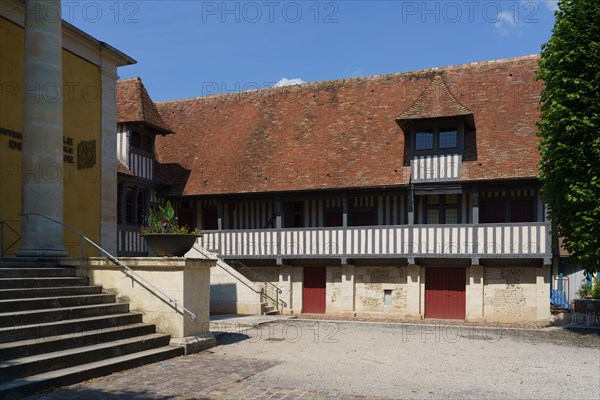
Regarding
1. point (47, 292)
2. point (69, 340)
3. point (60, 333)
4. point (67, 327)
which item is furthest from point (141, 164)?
point (69, 340)

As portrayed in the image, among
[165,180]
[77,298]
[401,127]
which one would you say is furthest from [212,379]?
[165,180]

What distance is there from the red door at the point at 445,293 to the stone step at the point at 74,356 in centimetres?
1153

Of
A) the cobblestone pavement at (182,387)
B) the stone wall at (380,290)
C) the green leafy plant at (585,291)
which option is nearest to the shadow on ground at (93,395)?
the cobblestone pavement at (182,387)

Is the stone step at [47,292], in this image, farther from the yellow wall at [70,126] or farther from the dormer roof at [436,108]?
the dormer roof at [436,108]

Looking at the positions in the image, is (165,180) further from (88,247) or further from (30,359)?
(30,359)

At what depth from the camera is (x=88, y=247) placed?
1427 centimetres

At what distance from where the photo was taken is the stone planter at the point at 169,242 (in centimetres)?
997

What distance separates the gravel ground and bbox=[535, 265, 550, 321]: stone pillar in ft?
8.83

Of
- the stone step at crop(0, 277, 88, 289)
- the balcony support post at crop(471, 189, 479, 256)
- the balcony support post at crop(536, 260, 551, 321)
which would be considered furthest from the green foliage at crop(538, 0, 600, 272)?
the stone step at crop(0, 277, 88, 289)

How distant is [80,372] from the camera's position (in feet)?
23.6

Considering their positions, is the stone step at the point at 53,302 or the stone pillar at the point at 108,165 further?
the stone pillar at the point at 108,165

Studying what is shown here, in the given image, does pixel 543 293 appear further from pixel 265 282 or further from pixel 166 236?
pixel 166 236

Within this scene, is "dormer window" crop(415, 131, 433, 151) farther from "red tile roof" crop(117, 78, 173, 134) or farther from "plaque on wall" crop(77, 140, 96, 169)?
"plaque on wall" crop(77, 140, 96, 169)

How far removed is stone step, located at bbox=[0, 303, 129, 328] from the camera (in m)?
7.65
